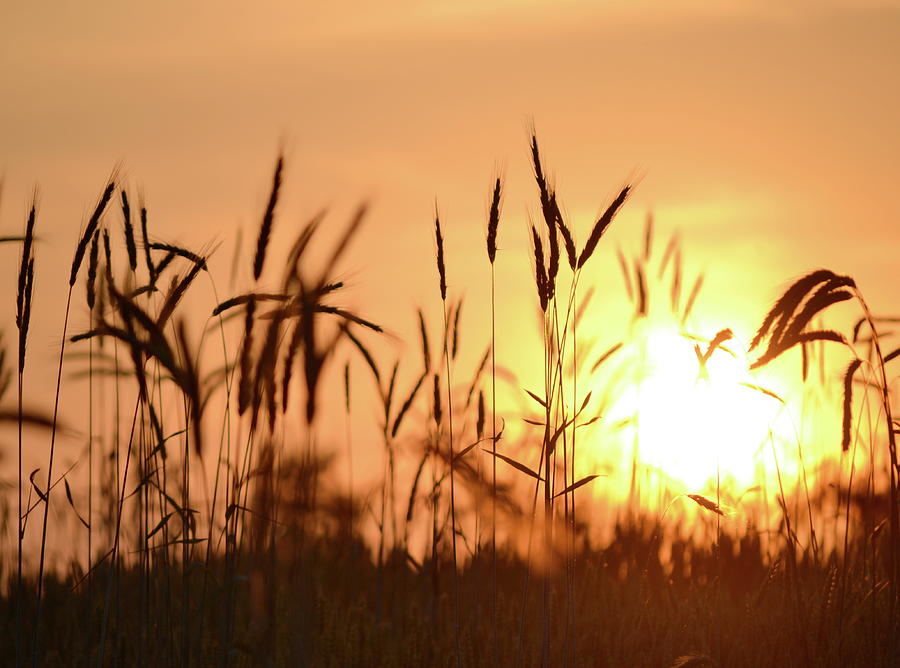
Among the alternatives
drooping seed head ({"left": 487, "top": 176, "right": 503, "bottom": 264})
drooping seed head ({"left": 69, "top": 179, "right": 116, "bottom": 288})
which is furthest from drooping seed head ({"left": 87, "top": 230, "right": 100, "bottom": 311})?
drooping seed head ({"left": 487, "top": 176, "right": 503, "bottom": 264})

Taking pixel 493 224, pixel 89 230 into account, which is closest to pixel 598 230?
pixel 493 224

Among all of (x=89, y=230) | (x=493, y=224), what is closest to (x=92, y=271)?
(x=89, y=230)

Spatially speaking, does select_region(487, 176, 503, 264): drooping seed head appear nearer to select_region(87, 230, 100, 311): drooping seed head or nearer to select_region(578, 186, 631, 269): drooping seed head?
select_region(578, 186, 631, 269): drooping seed head

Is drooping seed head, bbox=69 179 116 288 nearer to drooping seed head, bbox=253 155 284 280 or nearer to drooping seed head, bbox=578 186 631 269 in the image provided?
drooping seed head, bbox=253 155 284 280

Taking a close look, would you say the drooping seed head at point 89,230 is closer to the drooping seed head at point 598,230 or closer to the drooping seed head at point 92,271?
the drooping seed head at point 92,271

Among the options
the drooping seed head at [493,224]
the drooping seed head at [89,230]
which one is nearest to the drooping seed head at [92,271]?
the drooping seed head at [89,230]

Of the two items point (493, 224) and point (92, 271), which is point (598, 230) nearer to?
point (493, 224)

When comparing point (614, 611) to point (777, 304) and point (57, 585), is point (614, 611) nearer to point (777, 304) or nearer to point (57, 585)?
point (777, 304)

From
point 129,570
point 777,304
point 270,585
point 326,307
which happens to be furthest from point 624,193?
point 129,570

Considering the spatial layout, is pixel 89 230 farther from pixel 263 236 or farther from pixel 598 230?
pixel 598 230

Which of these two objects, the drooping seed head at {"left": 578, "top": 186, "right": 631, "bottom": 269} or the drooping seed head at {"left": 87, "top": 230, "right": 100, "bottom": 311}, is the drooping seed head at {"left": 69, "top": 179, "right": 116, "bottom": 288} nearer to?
the drooping seed head at {"left": 87, "top": 230, "right": 100, "bottom": 311}

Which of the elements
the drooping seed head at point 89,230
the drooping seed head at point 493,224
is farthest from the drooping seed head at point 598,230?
the drooping seed head at point 89,230

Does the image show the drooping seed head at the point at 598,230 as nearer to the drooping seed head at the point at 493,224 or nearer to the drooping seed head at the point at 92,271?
the drooping seed head at the point at 493,224

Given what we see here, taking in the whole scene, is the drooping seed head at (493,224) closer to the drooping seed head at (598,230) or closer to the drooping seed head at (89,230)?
the drooping seed head at (598,230)
